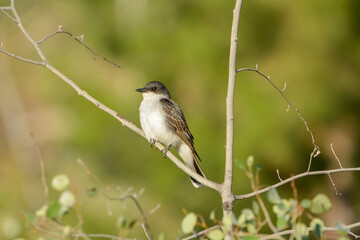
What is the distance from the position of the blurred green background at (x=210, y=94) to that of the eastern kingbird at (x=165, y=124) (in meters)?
1.80

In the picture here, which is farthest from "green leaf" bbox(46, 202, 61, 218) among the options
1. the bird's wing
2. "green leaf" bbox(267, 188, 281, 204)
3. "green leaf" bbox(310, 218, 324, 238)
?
the bird's wing

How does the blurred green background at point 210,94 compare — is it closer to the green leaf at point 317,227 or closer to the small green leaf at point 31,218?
the small green leaf at point 31,218

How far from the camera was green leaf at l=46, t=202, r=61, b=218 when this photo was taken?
1.97 meters

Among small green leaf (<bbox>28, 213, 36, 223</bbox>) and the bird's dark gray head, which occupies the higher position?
the bird's dark gray head

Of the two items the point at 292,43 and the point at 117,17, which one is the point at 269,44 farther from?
the point at 117,17

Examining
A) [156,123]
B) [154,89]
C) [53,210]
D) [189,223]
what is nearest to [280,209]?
[189,223]

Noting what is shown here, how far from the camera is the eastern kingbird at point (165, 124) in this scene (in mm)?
5441

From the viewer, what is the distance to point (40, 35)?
34.3ft

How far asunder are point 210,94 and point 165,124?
2370mm

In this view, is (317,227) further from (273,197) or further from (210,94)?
(210,94)

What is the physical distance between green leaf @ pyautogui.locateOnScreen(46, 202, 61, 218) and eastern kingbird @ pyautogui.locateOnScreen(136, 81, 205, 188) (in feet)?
10.8

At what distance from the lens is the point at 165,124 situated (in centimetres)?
552

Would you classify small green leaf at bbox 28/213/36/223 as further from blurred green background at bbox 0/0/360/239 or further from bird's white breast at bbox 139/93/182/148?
blurred green background at bbox 0/0/360/239

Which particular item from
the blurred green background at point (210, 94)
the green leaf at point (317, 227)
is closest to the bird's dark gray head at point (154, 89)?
the blurred green background at point (210, 94)
